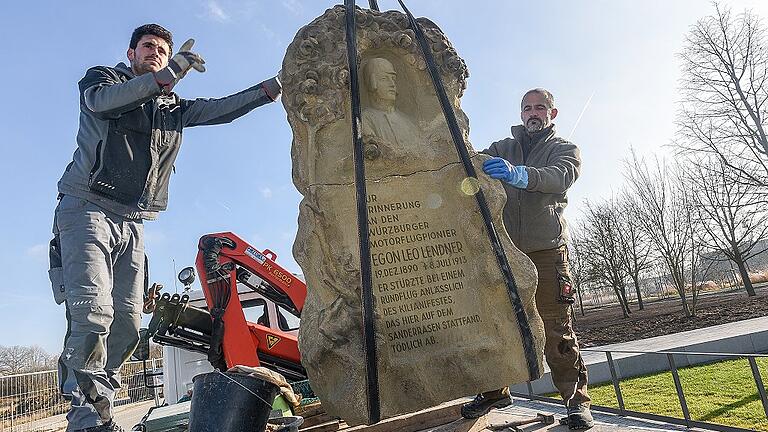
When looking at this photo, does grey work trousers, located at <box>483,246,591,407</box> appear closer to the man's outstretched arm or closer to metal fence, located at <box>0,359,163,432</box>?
the man's outstretched arm

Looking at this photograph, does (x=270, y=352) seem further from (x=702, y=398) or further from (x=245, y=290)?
(x=702, y=398)

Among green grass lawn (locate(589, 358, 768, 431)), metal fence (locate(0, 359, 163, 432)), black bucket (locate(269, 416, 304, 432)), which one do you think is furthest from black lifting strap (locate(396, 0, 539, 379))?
metal fence (locate(0, 359, 163, 432))

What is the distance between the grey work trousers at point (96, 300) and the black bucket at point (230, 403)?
1.24 ft

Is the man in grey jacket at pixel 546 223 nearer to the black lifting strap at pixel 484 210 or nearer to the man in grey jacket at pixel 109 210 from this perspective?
the black lifting strap at pixel 484 210

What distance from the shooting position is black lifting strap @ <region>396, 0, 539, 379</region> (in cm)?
261

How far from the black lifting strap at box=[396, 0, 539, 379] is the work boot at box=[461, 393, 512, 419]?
55 cm


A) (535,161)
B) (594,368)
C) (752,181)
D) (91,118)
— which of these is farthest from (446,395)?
(752,181)

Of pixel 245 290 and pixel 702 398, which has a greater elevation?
pixel 245 290

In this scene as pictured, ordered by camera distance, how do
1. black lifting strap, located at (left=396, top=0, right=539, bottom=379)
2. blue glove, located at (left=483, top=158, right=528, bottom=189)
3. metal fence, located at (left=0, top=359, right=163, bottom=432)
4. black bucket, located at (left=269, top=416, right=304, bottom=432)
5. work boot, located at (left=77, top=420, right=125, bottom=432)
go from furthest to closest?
metal fence, located at (left=0, top=359, right=163, bottom=432)
blue glove, located at (left=483, top=158, right=528, bottom=189)
black lifting strap, located at (left=396, top=0, right=539, bottom=379)
black bucket, located at (left=269, top=416, right=304, bottom=432)
work boot, located at (left=77, top=420, right=125, bottom=432)

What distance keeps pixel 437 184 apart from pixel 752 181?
15038 millimetres

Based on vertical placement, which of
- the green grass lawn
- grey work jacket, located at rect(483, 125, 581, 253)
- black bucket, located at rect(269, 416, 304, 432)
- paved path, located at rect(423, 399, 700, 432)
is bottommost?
the green grass lawn

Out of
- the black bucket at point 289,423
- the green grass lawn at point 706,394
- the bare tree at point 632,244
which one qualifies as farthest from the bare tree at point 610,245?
the black bucket at point 289,423

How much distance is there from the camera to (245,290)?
6.77 meters

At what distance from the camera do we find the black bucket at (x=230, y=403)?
2.31m
